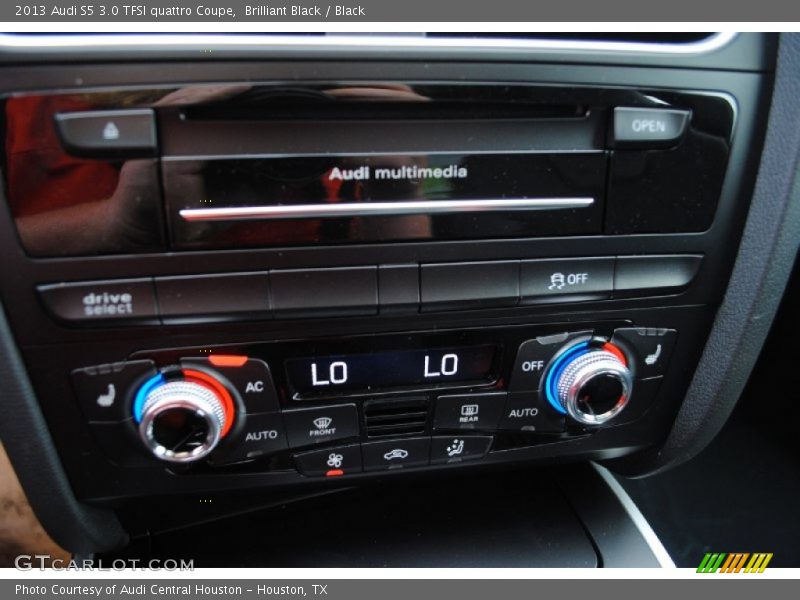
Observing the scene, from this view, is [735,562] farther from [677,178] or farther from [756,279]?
[677,178]

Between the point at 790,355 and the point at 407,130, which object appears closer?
the point at 407,130

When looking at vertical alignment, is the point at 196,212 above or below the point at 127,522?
above

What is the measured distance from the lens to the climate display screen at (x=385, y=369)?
613 millimetres

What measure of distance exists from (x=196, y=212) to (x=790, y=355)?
101cm

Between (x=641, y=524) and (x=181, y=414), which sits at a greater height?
(x=181, y=414)

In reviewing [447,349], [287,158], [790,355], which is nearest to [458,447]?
[447,349]

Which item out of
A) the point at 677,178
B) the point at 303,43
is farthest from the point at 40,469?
the point at 677,178

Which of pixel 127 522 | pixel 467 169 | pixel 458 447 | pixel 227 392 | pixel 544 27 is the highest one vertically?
pixel 544 27

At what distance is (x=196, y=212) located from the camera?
1.70 ft

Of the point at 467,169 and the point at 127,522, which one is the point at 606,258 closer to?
the point at 467,169
